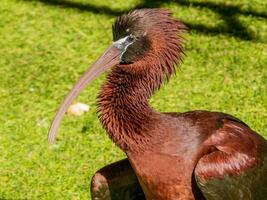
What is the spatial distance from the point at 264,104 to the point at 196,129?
7.71 ft

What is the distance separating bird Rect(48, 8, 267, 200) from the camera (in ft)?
14.1

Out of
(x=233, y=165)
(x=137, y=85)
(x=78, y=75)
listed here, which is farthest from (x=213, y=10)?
(x=233, y=165)

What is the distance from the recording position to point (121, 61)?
171 inches

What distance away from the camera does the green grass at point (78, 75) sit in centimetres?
607

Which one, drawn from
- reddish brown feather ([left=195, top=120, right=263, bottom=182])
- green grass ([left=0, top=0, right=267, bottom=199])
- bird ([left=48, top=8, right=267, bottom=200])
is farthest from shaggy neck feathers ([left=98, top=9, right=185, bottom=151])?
green grass ([left=0, top=0, right=267, bottom=199])

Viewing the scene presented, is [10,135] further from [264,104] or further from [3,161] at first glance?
[264,104]

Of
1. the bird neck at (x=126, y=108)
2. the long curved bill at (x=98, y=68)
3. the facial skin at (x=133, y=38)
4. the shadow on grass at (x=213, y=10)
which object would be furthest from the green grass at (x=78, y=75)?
the facial skin at (x=133, y=38)

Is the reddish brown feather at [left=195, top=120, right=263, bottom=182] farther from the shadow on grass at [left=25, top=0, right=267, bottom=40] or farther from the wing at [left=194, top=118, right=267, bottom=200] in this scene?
the shadow on grass at [left=25, top=0, right=267, bottom=40]

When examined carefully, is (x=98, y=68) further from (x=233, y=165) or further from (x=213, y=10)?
(x=213, y=10)

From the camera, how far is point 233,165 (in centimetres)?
430

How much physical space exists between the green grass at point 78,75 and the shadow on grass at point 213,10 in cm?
1

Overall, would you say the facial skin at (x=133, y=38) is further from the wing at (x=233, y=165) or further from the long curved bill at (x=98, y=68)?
the wing at (x=233, y=165)

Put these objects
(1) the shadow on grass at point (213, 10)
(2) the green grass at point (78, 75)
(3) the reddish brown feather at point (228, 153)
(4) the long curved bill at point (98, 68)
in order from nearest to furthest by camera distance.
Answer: (3) the reddish brown feather at point (228, 153) < (4) the long curved bill at point (98, 68) < (2) the green grass at point (78, 75) < (1) the shadow on grass at point (213, 10)

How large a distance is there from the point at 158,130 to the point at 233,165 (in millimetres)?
529
